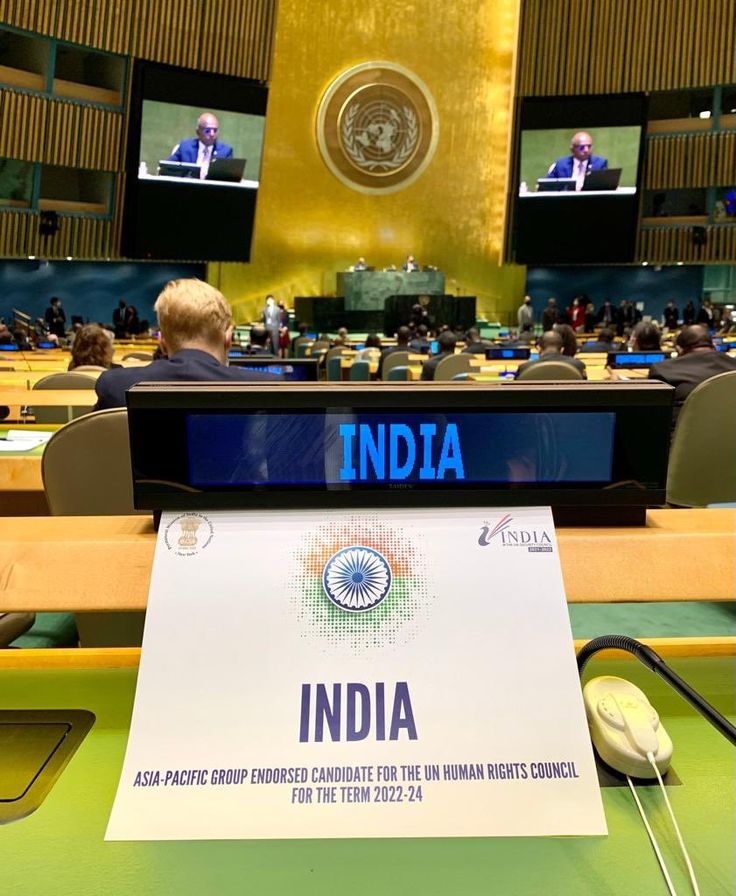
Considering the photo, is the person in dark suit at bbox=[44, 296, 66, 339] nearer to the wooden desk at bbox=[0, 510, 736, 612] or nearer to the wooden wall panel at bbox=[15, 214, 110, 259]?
the wooden wall panel at bbox=[15, 214, 110, 259]

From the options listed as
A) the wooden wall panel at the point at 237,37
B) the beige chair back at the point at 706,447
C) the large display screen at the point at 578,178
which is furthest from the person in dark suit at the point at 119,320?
the beige chair back at the point at 706,447

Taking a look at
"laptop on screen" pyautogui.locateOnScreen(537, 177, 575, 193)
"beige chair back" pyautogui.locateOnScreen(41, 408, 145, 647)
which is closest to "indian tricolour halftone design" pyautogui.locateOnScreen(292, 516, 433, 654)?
"beige chair back" pyautogui.locateOnScreen(41, 408, 145, 647)

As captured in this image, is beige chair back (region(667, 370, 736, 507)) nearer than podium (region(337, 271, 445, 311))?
Yes

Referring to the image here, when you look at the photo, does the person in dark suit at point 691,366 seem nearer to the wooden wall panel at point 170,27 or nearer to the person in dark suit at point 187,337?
the person in dark suit at point 187,337

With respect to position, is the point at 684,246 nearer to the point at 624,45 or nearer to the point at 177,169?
the point at 624,45

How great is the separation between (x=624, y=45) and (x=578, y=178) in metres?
2.59

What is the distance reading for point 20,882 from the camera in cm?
59

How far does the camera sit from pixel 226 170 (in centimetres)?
1455

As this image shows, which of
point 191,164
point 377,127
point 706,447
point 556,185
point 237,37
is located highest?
point 237,37

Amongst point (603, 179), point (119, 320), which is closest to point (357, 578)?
point (119, 320)

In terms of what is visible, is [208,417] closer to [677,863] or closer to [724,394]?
[677,863]

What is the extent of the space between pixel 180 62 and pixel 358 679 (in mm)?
15293

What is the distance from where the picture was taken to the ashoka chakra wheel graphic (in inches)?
30.1

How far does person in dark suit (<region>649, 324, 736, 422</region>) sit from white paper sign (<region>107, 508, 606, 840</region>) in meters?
2.94
